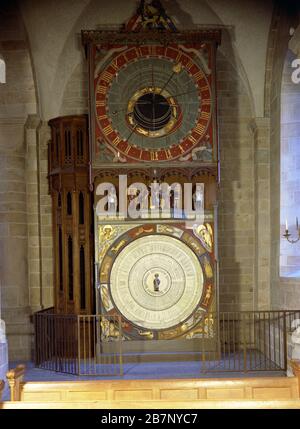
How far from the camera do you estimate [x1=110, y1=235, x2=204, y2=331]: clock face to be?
746 cm

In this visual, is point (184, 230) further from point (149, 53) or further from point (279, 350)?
point (149, 53)

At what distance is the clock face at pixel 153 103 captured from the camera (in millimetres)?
7547

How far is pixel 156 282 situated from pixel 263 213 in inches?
85.1

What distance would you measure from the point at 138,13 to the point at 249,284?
4.51 metres

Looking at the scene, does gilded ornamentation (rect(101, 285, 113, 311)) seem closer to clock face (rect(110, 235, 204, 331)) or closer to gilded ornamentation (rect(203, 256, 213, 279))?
clock face (rect(110, 235, 204, 331))

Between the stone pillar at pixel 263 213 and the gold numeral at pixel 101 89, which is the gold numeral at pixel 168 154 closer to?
the gold numeral at pixel 101 89

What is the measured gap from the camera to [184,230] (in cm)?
757

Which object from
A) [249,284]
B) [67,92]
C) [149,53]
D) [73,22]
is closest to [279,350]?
[249,284]

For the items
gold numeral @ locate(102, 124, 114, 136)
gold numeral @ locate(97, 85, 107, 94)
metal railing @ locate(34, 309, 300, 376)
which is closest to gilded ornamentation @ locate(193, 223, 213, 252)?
metal railing @ locate(34, 309, 300, 376)

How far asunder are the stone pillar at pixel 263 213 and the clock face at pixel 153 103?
4.25 feet

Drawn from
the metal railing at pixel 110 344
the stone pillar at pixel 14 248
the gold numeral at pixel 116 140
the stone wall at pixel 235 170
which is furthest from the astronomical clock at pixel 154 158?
the stone pillar at pixel 14 248

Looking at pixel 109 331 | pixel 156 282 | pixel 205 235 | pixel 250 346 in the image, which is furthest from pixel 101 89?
pixel 250 346

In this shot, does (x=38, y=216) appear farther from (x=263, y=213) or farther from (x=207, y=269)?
(x=263, y=213)

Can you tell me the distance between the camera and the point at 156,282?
7.47 m
